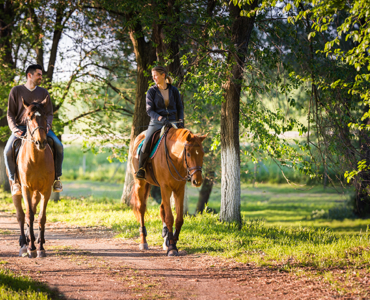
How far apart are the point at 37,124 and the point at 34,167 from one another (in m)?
0.88

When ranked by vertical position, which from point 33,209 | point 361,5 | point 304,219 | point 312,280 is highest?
point 361,5

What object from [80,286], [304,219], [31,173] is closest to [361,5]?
[80,286]

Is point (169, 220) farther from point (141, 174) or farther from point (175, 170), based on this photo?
point (141, 174)

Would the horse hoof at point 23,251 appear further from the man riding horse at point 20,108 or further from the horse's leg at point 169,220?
the horse's leg at point 169,220

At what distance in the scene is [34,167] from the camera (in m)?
6.87

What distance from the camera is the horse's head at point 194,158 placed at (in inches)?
246

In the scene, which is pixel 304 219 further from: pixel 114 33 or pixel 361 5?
pixel 361 5

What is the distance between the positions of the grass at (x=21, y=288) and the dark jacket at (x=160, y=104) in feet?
11.8

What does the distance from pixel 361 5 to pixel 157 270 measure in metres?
5.10

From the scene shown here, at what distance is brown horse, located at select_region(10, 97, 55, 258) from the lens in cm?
651

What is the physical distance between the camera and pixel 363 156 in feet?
29.6

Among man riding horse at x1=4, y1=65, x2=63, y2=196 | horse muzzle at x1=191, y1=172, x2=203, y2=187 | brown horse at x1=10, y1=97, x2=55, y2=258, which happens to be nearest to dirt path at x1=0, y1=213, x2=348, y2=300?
brown horse at x1=10, y1=97, x2=55, y2=258

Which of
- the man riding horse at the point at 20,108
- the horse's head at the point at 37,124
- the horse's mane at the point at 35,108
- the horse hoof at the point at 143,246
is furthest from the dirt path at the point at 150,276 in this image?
the horse's mane at the point at 35,108

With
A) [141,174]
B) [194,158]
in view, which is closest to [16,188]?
[141,174]
